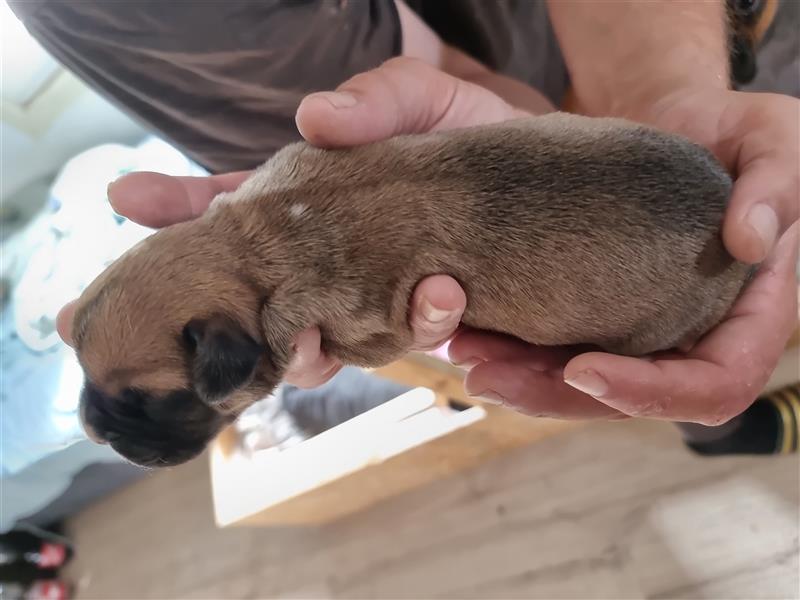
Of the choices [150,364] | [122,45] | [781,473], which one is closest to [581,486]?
[781,473]

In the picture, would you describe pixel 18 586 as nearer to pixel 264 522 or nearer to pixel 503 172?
pixel 264 522

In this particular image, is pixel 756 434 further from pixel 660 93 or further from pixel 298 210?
pixel 298 210

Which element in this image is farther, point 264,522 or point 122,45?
point 264,522

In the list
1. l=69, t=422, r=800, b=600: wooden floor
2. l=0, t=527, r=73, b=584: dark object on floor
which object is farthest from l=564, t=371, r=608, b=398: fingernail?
l=0, t=527, r=73, b=584: dark object on floor

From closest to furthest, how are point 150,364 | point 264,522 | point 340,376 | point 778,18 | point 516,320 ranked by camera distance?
point 150,364 → point 516,320 → point 778,18 → point 340,376 → point 264,522

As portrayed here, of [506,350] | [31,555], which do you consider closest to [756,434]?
[506,350]

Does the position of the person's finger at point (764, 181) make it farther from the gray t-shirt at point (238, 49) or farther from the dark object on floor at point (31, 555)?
the dark object on floor at point (31, 555)

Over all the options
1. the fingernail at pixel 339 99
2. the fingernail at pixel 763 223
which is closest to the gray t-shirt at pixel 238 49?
the fingernail at pixel 339 99
